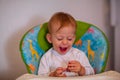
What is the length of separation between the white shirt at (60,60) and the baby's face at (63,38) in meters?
0.06

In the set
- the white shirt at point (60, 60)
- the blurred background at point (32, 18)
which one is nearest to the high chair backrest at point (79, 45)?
the white shirt at point (60, 60)

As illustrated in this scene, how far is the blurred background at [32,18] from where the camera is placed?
4.23ft

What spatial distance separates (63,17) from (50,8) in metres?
0.40

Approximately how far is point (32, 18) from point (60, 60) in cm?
45

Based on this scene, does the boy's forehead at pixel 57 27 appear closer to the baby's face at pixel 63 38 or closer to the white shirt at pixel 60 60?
the baby's face at pixel 63 38

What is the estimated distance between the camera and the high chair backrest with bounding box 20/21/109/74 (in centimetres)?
92

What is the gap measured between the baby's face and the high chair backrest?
0.08 meters

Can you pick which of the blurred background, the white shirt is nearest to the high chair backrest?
the white shirt

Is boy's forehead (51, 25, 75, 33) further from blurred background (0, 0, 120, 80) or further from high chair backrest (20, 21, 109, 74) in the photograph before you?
blurred background (0, 0, 120, 80)

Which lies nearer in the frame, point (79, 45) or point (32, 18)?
point (79, 45)

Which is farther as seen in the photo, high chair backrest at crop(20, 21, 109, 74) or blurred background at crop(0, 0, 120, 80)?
blurred background at crop(0, 0, 120, 80)

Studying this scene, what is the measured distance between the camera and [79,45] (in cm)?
104

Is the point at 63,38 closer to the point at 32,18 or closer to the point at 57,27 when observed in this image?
the point at 57,27

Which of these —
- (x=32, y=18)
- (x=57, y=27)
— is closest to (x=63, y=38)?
(x=57, y=27)
